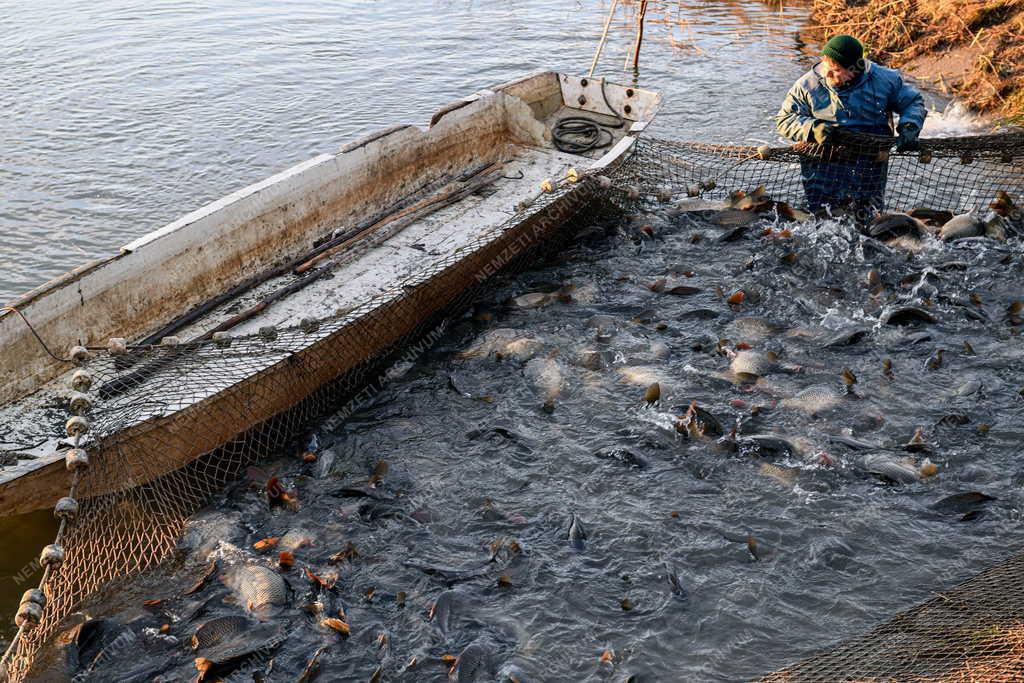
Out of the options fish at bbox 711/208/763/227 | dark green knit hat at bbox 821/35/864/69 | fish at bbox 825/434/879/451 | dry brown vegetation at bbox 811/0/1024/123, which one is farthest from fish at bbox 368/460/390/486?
dry brown vegetation at bbox 811/0/1024/123

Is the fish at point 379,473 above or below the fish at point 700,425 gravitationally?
below

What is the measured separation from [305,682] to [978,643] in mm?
3739

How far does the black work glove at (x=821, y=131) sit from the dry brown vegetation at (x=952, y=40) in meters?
5.61

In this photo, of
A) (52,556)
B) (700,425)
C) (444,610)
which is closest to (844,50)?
(700,425)

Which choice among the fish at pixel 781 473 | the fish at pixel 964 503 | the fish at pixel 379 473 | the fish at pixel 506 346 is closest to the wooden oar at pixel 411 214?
the fish at pixel 506 346

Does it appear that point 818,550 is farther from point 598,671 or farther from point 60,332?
point 60,332

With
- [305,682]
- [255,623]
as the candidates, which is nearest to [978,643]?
[305,682]

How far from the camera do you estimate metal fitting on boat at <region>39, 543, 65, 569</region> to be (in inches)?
199

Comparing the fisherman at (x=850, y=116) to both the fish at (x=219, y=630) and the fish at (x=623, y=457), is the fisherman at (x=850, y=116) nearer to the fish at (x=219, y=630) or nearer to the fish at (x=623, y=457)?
the fish at (x=623, y=457)

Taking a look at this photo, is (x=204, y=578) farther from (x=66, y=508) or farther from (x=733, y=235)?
(x=733, y=235)

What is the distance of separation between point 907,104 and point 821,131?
819mm

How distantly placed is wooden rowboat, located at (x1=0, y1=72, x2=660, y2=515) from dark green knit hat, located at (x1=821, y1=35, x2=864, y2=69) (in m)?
2.48

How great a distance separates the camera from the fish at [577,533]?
19.5 feet

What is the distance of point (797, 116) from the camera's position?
874 cm
